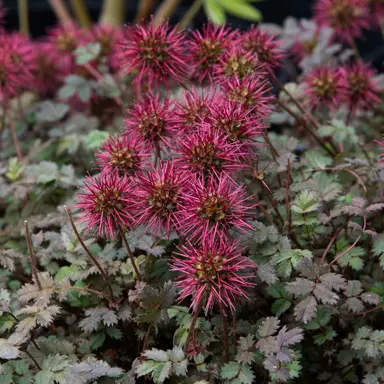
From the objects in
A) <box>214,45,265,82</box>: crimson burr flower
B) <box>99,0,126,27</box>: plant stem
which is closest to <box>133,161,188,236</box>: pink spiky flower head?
<box>214,45,265,82</box>: crimson burr flower

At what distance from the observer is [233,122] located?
1098mm

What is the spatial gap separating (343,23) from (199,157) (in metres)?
1.08

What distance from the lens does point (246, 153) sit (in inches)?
44.0

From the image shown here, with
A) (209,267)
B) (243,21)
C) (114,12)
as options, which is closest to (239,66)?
(209,267)

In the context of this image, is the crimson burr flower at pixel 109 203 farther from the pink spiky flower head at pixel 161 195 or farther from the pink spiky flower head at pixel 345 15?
the pink spiky flower head at pixel 345 15

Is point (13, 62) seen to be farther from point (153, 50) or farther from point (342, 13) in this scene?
point (342, 13)

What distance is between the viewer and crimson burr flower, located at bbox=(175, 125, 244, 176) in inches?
41.5

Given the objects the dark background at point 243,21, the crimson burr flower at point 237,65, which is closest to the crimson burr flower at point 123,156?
the crimson burr flower at point 237,65

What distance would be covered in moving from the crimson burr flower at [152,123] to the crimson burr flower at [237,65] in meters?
0.14

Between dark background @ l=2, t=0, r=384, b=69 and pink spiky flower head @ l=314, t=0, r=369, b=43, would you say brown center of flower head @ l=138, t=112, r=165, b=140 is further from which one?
dark background @ l=2, t=0, r=384, b=69

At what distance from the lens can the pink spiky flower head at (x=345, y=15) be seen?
6.11 feet

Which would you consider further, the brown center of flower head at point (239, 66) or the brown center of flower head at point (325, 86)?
the brown center of flower head at point (325, 86)

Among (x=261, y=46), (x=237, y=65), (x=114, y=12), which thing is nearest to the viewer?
(x=237, y=65)

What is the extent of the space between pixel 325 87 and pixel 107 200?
2.35ft
